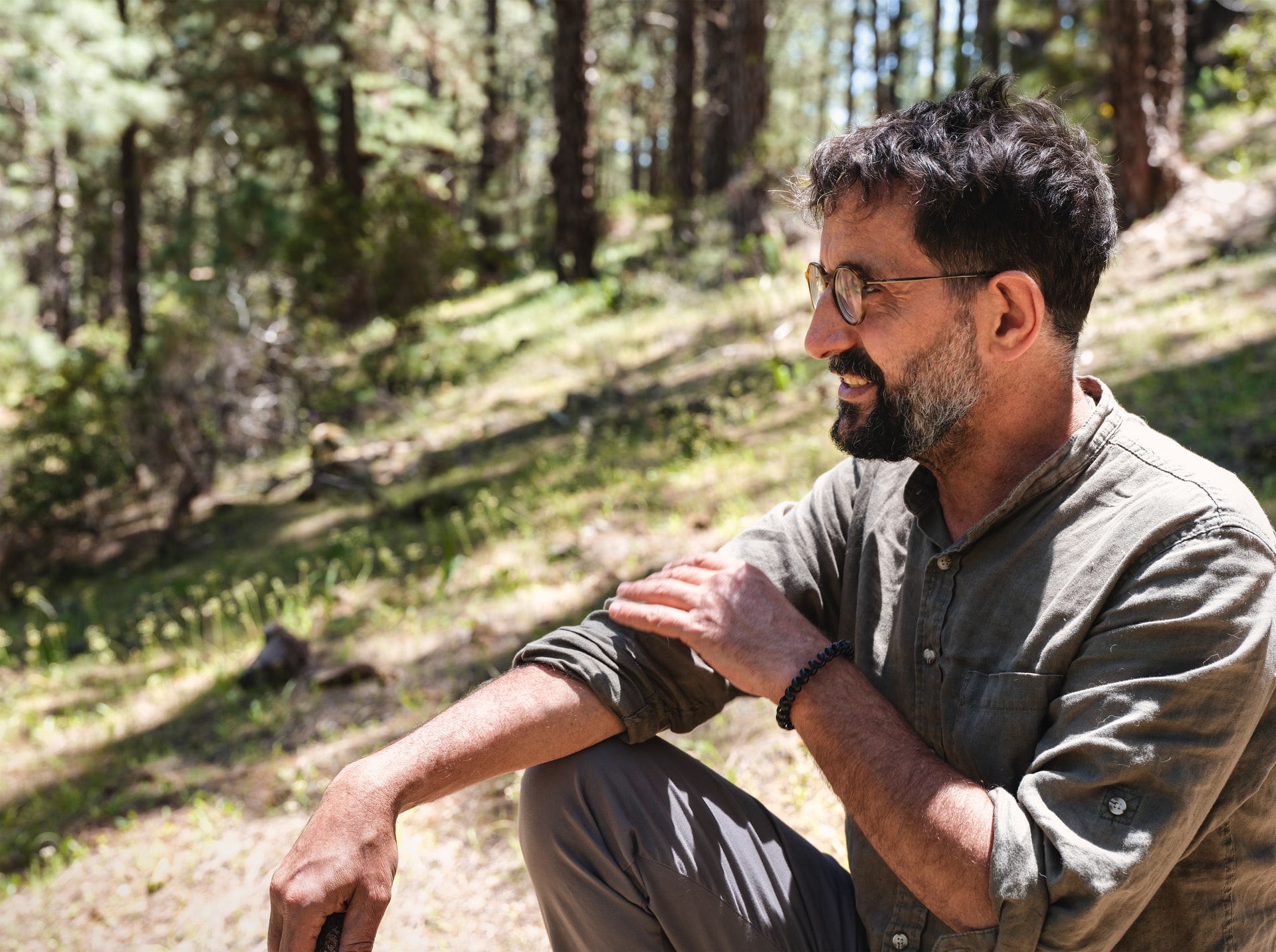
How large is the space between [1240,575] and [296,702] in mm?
4091

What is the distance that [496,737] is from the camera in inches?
74.4

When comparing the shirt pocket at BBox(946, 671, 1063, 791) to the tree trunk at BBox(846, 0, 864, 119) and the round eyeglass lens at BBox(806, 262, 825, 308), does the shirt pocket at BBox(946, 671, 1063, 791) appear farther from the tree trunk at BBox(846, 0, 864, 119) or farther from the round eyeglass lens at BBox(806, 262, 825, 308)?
the tree trunk at BBox(846, 0, 864, 119)

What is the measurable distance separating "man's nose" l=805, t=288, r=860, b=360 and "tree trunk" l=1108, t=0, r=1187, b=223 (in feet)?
24.7

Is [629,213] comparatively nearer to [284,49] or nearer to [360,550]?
[284,49]

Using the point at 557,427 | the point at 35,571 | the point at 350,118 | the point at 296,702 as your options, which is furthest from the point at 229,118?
the point at 296,702

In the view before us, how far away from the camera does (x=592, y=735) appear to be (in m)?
1.94

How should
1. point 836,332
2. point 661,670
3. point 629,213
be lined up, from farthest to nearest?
1. point 629,213
2. point 661,670
3. point 836,332

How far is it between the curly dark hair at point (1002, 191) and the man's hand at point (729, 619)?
0.67 metres

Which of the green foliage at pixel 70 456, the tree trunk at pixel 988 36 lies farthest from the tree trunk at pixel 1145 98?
the tree trunk at pixel 988 36

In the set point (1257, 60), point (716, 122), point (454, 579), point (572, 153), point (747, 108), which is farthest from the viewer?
point (716, 122)

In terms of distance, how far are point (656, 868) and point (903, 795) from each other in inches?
20.2

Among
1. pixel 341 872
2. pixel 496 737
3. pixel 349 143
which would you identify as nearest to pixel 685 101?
pixel 349 143

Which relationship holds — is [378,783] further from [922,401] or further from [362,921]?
[922,401]

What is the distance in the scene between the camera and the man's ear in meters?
1.71
